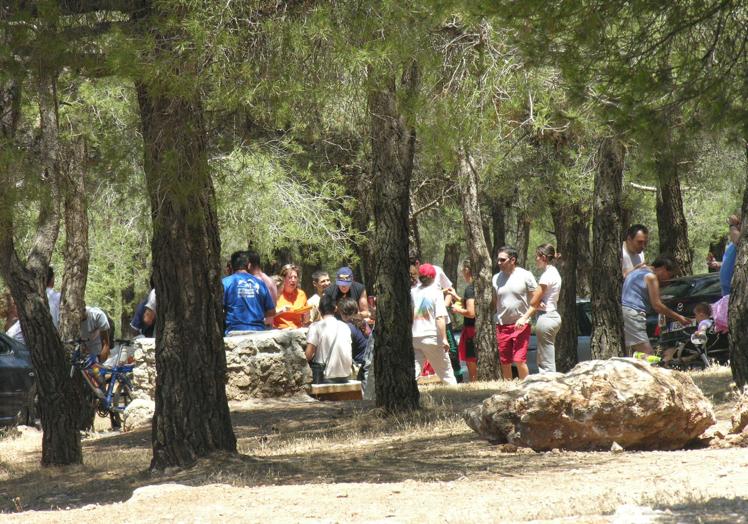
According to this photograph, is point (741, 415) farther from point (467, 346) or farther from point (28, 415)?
point (467, 346)

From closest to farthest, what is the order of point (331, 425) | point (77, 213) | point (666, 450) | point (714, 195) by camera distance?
point (666, 450), point (331, 425), point (77, 213), point (714, 195)

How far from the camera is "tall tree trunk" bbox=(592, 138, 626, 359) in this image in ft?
39.9

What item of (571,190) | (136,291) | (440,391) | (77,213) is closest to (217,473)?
(440,391)

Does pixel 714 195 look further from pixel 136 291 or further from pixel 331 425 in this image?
pixel 331 425

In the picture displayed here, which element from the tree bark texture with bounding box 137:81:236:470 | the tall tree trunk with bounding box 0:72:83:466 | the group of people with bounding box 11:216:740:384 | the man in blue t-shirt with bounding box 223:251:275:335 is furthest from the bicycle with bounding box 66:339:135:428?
the tree bark texture with bounding box 137:81:236:470

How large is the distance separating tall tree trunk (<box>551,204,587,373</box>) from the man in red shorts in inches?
175

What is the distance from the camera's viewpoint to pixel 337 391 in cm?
1413

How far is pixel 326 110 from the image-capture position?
34.1 ft

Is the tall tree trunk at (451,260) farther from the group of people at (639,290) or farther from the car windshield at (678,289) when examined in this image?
the group of people at (639,290)

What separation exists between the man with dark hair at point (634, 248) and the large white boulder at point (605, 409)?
12.8 feet

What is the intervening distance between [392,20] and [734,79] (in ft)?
8.22

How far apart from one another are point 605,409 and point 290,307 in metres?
7.34

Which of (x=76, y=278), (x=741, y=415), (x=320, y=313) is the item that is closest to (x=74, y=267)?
(x=76, y=278)

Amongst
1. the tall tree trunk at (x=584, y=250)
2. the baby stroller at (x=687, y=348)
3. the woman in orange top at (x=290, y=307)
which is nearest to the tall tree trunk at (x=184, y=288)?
the woman in orange top at (x=290, y=307)
